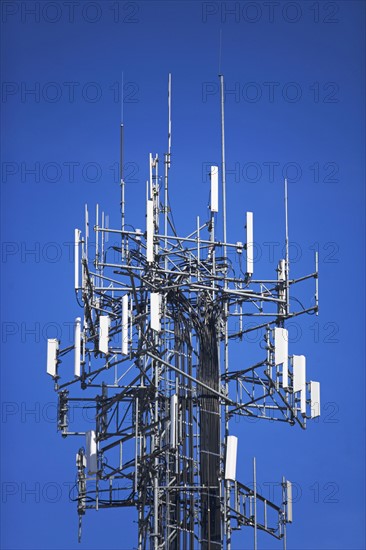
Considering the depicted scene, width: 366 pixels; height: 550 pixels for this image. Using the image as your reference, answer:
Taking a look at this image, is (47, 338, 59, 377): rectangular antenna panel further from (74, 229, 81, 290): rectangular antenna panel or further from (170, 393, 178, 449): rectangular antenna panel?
(170, 393, 178, 449): rectangular antenna panel

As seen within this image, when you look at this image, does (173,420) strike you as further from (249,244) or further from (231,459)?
(249,244)

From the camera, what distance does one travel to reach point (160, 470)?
41969 mm

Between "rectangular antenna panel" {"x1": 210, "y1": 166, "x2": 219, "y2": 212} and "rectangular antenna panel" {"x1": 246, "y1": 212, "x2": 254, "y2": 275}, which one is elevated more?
"rectangular antenna panel" {"x1": 210, "y1": 166, "x2": 219, "y2": 212}

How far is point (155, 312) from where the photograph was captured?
129 feet

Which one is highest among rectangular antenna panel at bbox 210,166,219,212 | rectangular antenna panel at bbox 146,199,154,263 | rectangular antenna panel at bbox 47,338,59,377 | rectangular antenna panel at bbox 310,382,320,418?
rectangular antenna panel at bbox 210,166,219,212

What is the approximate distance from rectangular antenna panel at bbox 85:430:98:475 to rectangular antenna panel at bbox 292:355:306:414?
178 inches

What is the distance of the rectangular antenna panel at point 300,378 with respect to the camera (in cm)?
4166

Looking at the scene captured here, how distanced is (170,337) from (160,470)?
3.05m

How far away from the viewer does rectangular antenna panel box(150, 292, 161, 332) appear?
39312mm

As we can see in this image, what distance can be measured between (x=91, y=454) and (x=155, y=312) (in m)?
4.45

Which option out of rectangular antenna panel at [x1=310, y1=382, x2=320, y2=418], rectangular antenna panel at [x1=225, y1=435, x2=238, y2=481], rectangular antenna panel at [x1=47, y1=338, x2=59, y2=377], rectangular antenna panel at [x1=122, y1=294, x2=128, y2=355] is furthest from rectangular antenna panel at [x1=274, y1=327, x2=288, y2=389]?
rectangular antenna panel at [x1=47, y1=338, x2=59, y2=377]

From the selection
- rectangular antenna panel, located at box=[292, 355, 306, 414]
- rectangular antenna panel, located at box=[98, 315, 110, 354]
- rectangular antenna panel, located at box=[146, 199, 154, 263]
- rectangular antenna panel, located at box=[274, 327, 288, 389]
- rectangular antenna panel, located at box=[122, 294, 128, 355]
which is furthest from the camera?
rectangular antenna panel, located at box=[292, 355, 306, 414]

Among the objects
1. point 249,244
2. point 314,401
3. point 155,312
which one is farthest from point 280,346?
point 155,312

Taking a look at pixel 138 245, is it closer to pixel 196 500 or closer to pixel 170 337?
pixel 170 337
